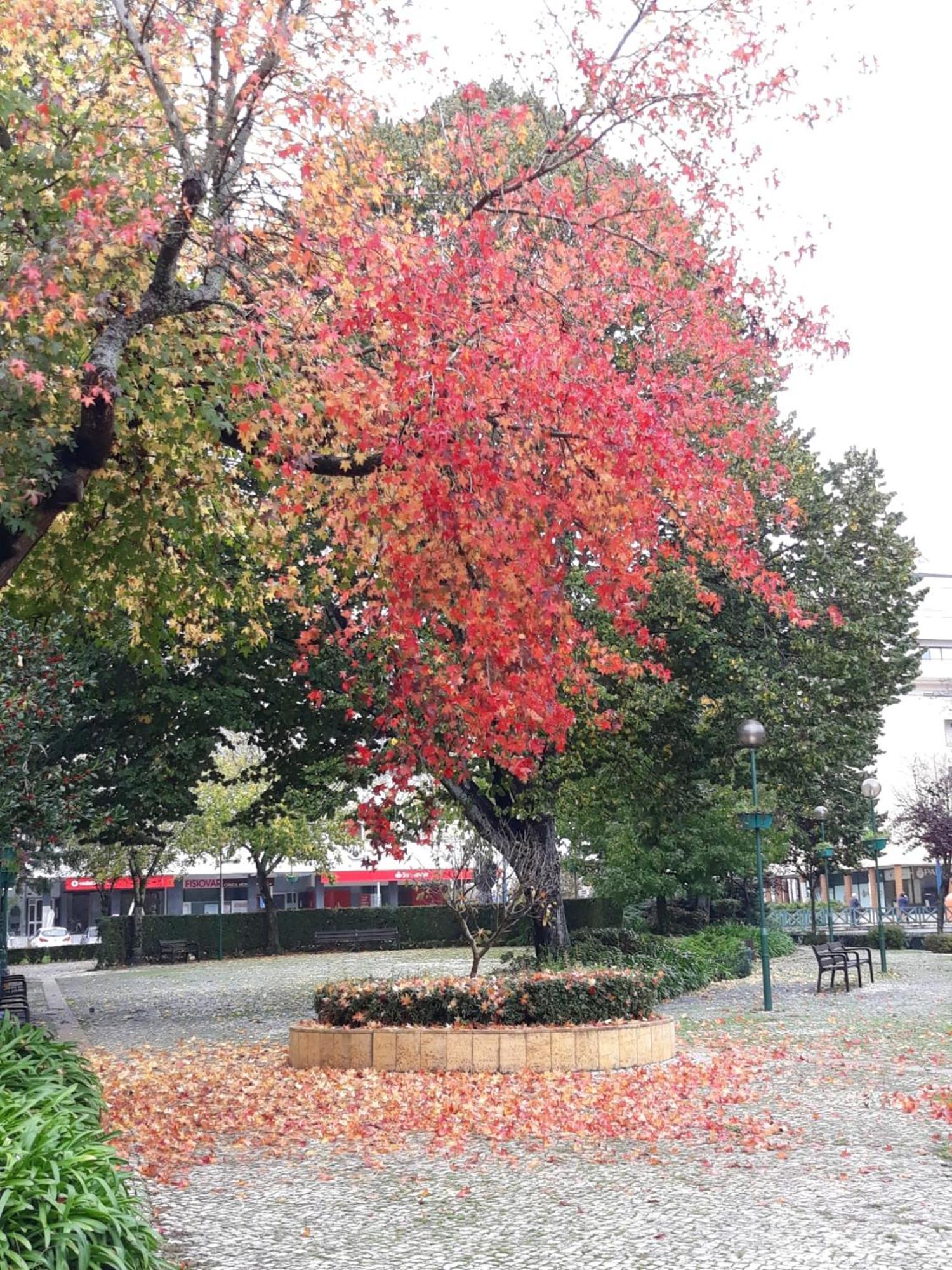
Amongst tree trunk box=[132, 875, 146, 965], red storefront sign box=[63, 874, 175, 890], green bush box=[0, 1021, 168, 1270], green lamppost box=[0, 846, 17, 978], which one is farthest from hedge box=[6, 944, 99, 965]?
green bush box=[0, 1021, 168, 1270]

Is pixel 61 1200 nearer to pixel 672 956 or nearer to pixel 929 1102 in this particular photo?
pixel 929 1102

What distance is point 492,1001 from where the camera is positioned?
500 inches

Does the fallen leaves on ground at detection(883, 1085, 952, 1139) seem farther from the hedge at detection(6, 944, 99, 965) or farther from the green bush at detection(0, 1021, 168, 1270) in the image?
the hedge at detection(6, 944, 99, 965)

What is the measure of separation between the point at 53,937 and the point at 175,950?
2530 cm

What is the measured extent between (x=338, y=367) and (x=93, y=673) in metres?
11.4

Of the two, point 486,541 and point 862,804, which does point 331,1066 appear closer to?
point 486,541

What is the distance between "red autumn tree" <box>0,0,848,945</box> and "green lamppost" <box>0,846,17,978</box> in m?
9.48

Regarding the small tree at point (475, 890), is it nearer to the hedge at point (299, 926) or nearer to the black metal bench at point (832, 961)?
the black metal bench at point (832, 961)

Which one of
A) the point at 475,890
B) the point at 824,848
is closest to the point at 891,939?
the point at 824,848

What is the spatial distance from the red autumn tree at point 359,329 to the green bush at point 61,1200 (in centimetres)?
323

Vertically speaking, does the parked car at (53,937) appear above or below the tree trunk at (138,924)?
below

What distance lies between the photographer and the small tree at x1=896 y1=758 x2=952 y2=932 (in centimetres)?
4450

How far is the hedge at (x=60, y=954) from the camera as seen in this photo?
4338 centimetres

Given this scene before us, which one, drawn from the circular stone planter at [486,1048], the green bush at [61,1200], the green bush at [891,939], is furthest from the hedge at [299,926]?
the green bush at [61,1200]
